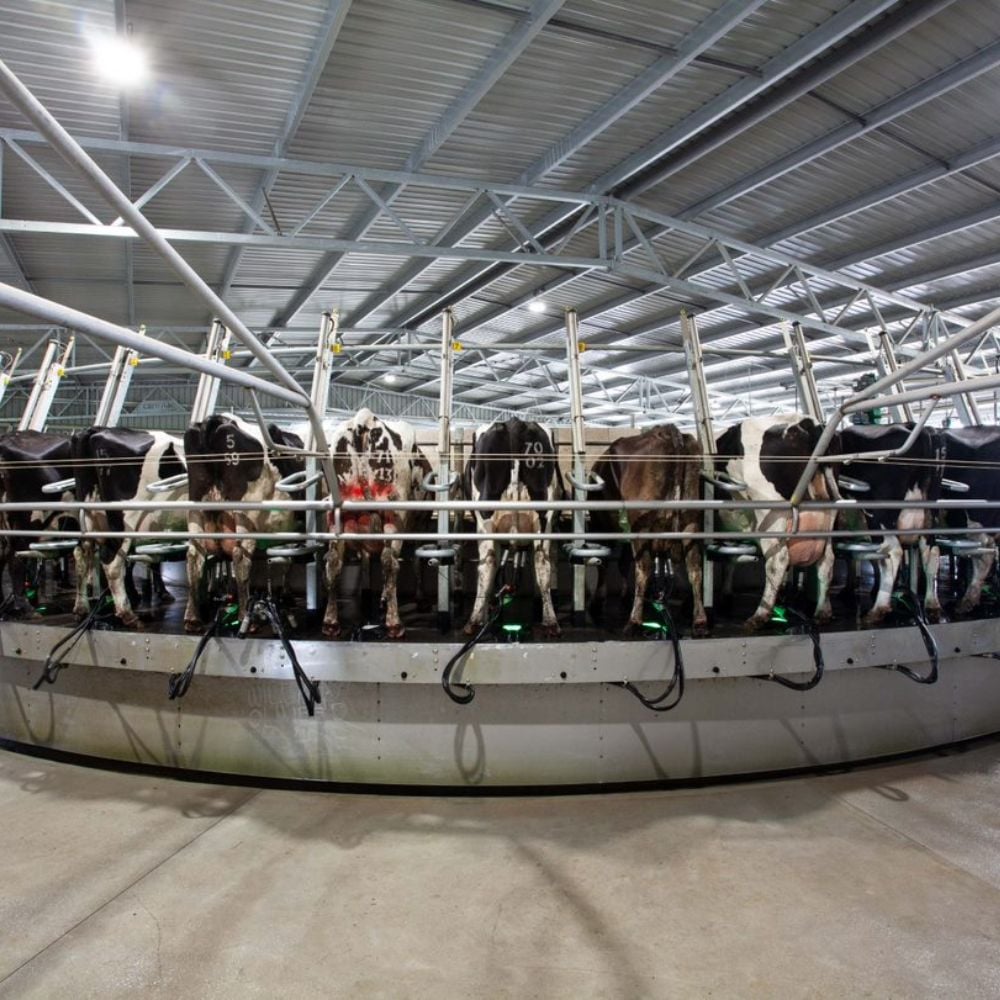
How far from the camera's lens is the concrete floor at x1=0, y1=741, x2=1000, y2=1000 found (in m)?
1.85

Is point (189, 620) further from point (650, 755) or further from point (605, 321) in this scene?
point (605, 321)

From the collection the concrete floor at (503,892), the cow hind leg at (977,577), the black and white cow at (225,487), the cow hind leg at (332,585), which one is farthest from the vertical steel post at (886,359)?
the black and white cow at (225,487)

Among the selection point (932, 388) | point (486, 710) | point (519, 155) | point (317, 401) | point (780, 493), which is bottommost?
point (486, 710)

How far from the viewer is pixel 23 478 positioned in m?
3.92

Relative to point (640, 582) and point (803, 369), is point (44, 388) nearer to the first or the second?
point (640, 582)

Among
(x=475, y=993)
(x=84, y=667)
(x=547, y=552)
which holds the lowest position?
(x=475, y=993)

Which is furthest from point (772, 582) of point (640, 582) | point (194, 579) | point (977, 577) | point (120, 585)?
point (120, 585)

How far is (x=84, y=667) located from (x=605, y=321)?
32.7 ft

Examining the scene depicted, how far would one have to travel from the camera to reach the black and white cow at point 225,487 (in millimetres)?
3305

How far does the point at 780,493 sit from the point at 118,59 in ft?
18.1

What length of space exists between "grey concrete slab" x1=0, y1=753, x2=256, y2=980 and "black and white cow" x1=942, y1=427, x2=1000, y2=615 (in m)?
4.28

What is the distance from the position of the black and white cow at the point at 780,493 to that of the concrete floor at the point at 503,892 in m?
0.97

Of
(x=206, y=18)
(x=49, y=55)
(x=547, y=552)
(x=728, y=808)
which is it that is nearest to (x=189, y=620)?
(x=547, y=552)

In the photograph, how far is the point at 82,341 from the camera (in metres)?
12.8
